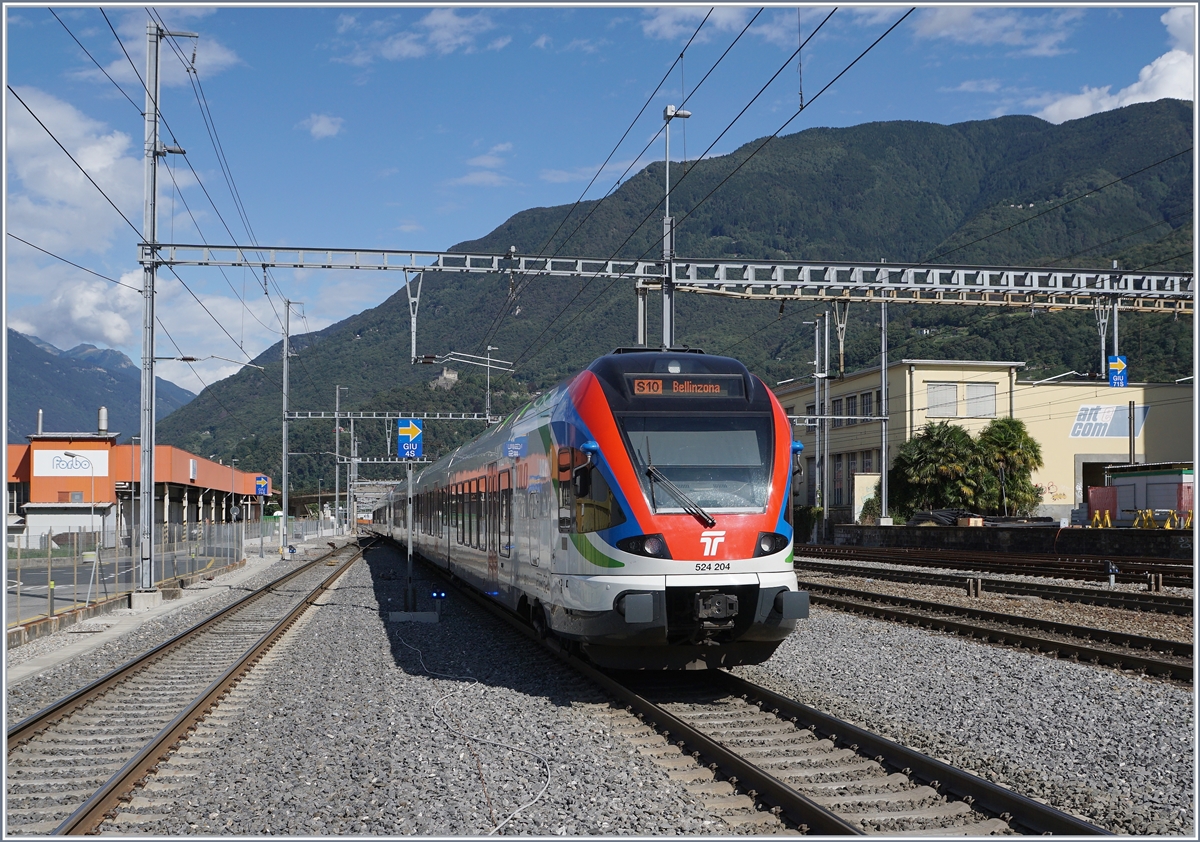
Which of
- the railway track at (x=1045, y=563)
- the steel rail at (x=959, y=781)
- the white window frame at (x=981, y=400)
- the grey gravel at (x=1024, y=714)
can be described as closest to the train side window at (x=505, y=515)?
the grey gravel at (x=1024, y=714)

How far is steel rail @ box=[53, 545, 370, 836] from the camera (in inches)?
275

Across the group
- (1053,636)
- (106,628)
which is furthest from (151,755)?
(106,628)

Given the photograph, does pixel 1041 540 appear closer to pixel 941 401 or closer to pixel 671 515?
pixel 671 515

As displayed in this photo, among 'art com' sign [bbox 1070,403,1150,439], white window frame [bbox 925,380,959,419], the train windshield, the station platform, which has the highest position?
white window frame [bbox 925,380,959,419]

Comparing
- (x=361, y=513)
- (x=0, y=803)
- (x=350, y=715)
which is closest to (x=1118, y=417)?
(x=350, y=715)

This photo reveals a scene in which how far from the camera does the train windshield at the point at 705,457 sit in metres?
11.0

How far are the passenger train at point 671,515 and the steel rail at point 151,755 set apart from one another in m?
3.65

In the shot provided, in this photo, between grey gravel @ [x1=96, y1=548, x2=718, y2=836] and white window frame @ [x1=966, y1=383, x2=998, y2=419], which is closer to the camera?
grey gravel @ [x1=96, y1=548, x2=718, y2=836]

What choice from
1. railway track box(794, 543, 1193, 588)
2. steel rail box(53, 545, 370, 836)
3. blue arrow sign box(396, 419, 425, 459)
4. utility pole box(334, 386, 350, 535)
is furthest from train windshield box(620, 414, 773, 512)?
utility pole box(334, 386, 350, 535)

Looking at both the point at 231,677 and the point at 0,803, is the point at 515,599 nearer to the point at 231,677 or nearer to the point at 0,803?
the point at 231,677

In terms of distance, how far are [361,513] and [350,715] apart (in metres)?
170

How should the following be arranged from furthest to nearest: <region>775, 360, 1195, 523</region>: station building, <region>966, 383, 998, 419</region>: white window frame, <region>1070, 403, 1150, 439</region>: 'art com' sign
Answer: <region>966, 383, 998, 419</region>: white window frame
<region>1070, 403, 1150, 439</region>: 'art com' sign
<region>775, 360, 1195, 523</region>: station building

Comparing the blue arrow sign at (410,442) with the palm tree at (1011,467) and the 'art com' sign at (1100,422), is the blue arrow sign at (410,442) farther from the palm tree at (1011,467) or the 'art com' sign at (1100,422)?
the 'art com' sign at (1100,422)

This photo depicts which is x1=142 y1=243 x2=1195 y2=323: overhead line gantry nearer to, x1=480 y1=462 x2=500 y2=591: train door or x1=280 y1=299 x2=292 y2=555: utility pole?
x1=480 y1=462 x2=500 y2=591: train door
